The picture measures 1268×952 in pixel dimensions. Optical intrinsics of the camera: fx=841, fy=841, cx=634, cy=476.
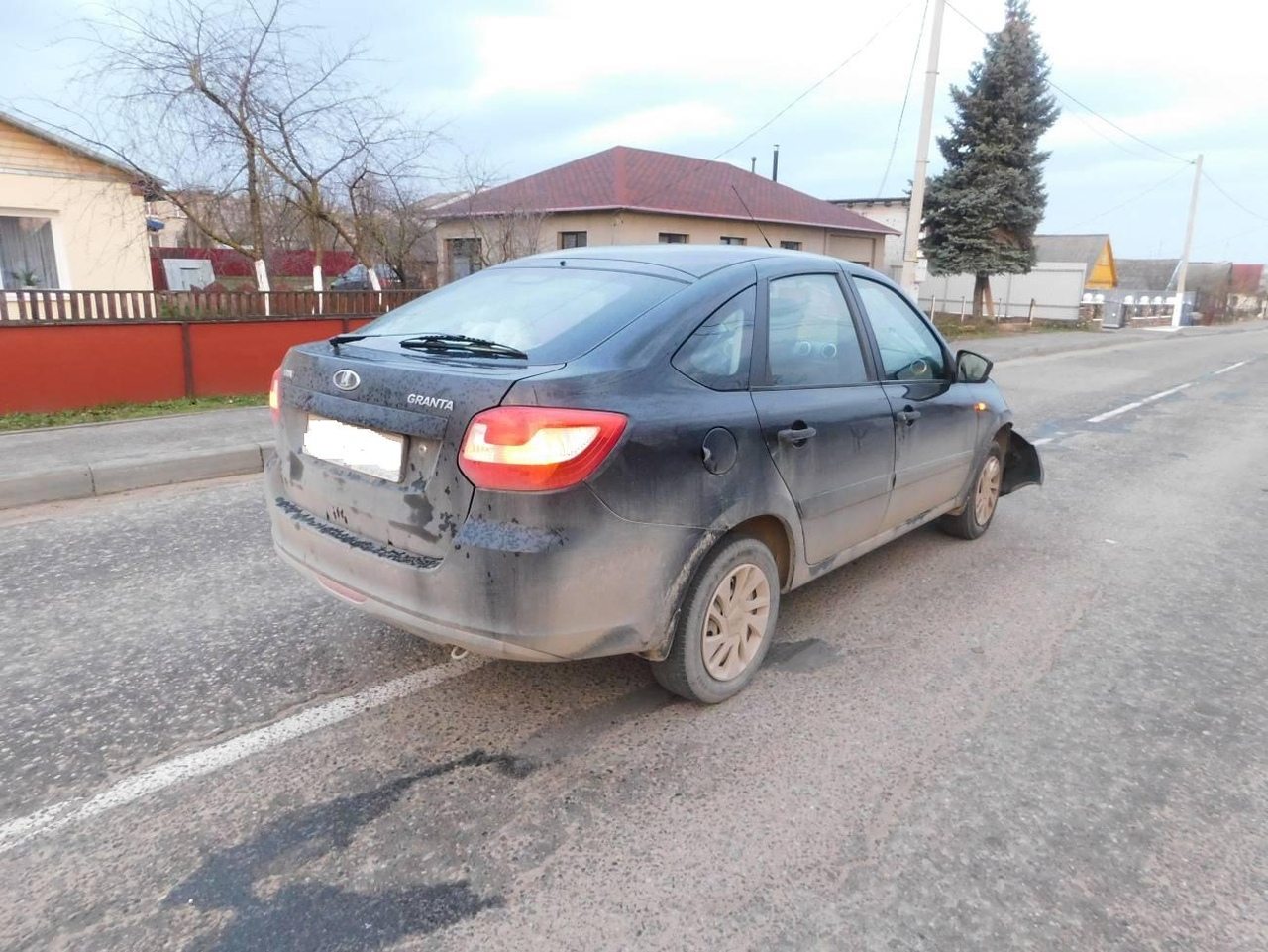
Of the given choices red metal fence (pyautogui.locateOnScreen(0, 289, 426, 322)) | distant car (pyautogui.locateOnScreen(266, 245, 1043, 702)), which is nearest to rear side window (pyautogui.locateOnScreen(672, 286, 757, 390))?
distant car (pyautogui.locateOnScreen(266, 245, 1043, 702))

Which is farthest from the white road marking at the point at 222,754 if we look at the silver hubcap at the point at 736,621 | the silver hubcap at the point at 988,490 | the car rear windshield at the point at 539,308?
the silver hubcap at the point at 988,490

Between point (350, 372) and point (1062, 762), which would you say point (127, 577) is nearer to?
point (350, 372)

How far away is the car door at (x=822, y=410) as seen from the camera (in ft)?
10.8

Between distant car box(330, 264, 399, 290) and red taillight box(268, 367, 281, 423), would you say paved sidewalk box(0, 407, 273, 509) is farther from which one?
distant car box(330, 264, 399, 290)

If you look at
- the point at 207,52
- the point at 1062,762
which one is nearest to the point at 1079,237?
the point at 207,52

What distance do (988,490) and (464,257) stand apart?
19375 mm

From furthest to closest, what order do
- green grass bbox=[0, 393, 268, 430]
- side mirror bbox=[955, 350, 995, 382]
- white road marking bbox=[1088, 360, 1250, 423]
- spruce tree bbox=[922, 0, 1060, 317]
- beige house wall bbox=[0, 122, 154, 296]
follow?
1. spruce tree bbox=[922, 0, 1060, 317]
2. beige house wall bbox=[0, 122, 154, 296]
3. white road marking bbox=[1088, 360, 1250, 423]
4. green grass bbox=[0, 393, 268, 430]
5. side mirror bbox=[955, 350, 995, 382]

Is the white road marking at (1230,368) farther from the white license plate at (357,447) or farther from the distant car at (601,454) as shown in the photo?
the white license plate at (357,447)

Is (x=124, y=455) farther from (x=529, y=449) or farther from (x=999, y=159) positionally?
(x=999, y=159)

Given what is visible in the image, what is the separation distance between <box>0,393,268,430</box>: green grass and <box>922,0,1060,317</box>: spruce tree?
26127 millimetres

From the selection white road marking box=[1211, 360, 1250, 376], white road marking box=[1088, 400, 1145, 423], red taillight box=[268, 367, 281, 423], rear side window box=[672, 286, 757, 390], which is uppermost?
rear side window box=[672, 286, 757, 390]

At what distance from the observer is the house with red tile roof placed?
786 inches

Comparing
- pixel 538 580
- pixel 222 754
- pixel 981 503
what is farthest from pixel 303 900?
pixel 981 503

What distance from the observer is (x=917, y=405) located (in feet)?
13.6
